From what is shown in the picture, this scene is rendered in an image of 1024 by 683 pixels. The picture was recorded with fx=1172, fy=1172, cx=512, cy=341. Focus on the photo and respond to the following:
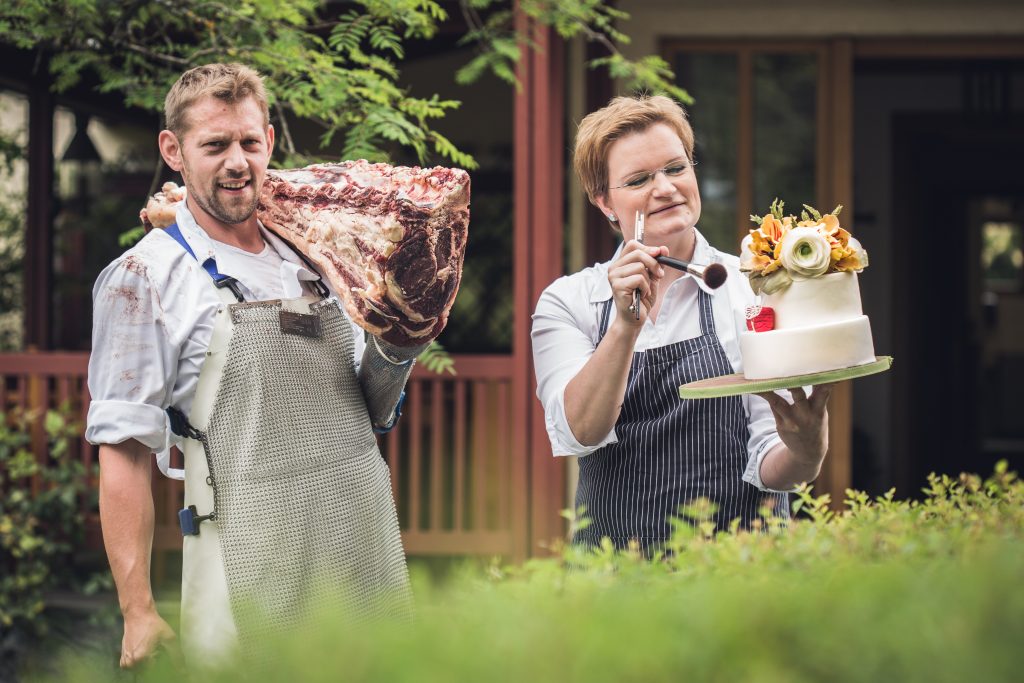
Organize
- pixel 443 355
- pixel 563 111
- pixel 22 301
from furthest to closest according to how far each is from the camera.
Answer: pixel 22 301
pixel 563 111
pixel 443 355

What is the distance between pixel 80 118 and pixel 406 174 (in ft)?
19.0

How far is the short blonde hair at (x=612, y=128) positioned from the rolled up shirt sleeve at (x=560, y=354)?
0.25 meters

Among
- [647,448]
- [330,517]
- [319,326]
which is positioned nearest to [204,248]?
[319,326]

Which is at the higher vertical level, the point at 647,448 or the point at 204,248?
the point at 204,248

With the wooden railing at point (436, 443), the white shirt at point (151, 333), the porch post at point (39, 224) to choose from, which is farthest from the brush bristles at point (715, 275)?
the porch post at point (39, 224)

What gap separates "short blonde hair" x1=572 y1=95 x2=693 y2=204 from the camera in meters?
2.39

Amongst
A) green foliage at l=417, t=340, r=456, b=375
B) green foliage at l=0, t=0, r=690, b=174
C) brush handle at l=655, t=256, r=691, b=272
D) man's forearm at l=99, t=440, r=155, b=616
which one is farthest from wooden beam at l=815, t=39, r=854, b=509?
man's forearm at l=99, t=440, r=155, b=616

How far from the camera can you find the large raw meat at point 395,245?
2.26 m

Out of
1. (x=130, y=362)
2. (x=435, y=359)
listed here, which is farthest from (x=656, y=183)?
(x=435, y=359)

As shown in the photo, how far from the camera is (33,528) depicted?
548cm

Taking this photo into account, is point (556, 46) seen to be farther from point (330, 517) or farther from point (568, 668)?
point (568, 668)

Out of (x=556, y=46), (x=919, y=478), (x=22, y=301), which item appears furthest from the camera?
(x=919, y=478)

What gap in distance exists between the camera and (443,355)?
488 cm

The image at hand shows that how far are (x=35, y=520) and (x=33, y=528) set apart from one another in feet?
0.27
